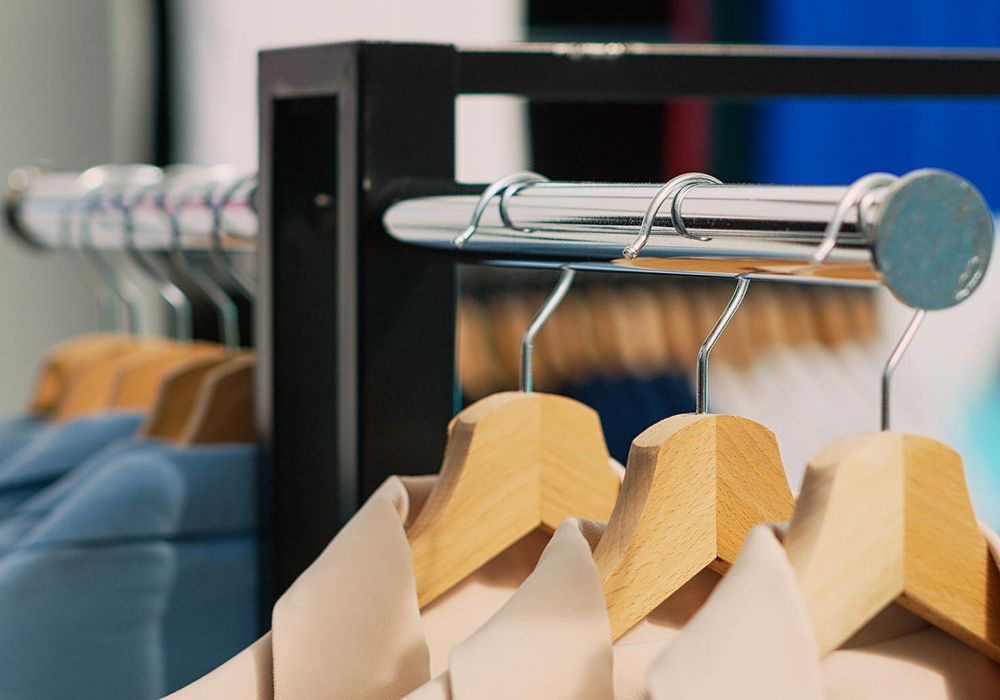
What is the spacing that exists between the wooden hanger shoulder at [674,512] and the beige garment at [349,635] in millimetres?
74

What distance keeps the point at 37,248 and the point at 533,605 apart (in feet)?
2.61

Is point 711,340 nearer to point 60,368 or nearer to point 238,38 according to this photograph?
point 60,368

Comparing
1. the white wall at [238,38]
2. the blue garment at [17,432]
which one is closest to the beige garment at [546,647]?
the blue garment at [17,432]

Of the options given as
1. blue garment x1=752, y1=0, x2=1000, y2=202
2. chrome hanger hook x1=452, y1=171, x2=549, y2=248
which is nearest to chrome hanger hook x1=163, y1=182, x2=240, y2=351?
chrome hanger hook x1=452, y1=171, x2=549, y2=248

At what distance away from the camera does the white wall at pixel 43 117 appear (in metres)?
2.18

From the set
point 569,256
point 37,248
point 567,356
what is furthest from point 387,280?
point 567,356

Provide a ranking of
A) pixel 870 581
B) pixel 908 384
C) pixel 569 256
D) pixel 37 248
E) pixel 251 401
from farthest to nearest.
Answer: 1. pixel 908 384
2. pixel 37 248
3. pixel 251 401
4. pixel 569 256
5. pixel 870 581

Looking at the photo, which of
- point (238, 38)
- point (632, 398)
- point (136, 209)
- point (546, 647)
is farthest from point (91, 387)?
point (238, 38)

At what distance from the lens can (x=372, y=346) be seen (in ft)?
1.91

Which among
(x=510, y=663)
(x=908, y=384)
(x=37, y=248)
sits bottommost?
(x=908, y=384)

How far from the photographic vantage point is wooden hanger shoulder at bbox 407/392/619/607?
0.47 meters

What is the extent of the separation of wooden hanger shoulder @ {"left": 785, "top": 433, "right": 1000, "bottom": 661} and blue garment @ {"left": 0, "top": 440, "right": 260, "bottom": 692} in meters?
0.40

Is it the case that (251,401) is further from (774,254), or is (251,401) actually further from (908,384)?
(908,384)

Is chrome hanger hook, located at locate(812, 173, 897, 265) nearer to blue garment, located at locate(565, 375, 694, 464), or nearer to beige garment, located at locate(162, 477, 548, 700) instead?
beige garment, located at locate(162, 477, 548, 700)
